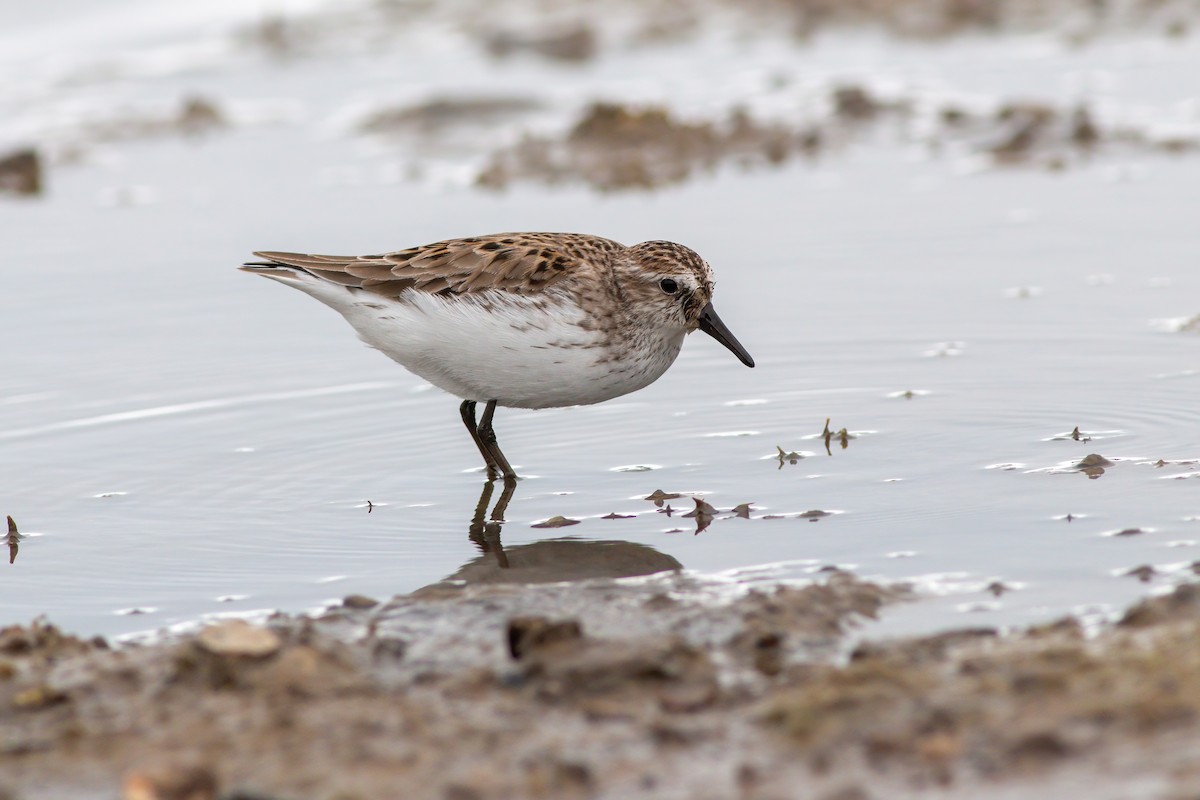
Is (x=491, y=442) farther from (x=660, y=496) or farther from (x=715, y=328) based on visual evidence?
(x=715, y=328)

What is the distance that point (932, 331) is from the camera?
10.0 meters

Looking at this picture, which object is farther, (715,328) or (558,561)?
(715,328)

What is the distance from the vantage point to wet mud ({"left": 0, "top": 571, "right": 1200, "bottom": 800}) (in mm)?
4656

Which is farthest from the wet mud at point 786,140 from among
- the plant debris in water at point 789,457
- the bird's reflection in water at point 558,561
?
the bird's reflection in water at point 558,561

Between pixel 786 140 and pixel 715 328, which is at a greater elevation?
pixel 786 140

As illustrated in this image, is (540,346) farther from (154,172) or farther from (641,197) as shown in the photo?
(154,172)

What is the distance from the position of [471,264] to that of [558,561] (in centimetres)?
192

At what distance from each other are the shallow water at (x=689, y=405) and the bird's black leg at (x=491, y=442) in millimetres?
161

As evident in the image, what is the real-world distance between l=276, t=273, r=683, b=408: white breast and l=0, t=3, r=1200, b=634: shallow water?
0.49 meters

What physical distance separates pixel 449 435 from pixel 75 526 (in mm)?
2196

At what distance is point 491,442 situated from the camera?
8469 mm

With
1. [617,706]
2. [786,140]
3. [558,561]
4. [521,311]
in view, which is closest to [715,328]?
[521,311]

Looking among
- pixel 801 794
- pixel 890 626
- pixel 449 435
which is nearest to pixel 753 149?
pixel 449 435

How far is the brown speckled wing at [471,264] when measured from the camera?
8117 millimetres
